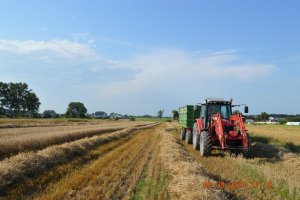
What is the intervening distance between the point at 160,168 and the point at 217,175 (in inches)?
76.7

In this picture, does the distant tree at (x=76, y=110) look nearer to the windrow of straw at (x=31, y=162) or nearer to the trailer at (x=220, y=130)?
the trailer at (x=220, y=130)

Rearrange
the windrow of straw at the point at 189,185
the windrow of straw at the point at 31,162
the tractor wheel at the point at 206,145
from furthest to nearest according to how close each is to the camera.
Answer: the tractor wheel at the point at 206,145 < the windrow of straw at the point at 31,162 < the windrow of straw at the point at 189,185

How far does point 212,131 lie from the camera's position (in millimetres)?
14547

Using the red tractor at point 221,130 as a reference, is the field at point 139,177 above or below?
below

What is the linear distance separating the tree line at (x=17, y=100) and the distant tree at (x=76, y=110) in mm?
12521

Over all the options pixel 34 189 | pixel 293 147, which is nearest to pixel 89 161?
pixel 34 189

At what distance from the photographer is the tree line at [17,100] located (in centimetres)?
9344

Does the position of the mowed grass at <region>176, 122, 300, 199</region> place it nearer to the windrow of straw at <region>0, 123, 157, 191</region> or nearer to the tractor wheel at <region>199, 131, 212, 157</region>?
the tractor wheel at <region>199, 131, 212, 157</region>

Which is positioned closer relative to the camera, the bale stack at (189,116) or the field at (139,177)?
the field at (139,177)

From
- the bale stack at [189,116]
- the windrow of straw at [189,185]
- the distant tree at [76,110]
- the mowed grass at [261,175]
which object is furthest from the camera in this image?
the distant tree at [76,110]

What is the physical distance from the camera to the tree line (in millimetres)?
93438

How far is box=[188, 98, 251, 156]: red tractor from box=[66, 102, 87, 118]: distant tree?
95761 millimetres

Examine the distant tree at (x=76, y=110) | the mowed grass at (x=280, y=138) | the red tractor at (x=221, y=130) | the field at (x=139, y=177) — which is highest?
the distant tree at (x=76, y=110)

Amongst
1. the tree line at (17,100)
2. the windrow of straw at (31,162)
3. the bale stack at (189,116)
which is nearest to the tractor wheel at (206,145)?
the windrow of straw at (31,162)
